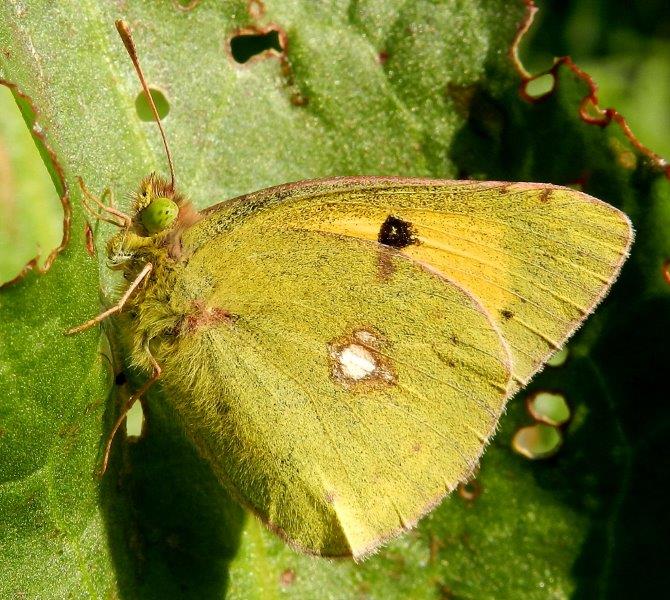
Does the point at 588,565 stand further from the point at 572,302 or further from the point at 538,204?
the point at 538,204

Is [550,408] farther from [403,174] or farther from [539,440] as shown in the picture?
[403,174]

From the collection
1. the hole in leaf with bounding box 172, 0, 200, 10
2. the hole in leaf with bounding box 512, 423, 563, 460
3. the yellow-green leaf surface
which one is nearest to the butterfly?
the yellow-green leaf surface

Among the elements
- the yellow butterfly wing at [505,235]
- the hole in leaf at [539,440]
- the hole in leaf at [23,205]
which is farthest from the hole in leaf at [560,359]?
the hole in leaf at [23,205]

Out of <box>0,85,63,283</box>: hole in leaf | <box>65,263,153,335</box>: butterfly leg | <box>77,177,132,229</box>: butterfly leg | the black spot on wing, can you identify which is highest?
<box>77,177,132,229</box>: butterfly leg

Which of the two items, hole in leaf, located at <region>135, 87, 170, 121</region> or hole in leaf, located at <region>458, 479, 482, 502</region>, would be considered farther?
hole in leaf, located at <region>458, 479, 482, 502</region>

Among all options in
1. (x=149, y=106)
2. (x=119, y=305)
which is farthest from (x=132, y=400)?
(x=149, y=106)

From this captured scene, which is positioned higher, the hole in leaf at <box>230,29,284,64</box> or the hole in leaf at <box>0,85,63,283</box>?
the hole in leaf at <box>230,29,284,64</box>

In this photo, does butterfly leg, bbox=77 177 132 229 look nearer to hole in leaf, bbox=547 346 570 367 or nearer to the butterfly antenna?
the butterfly antenna

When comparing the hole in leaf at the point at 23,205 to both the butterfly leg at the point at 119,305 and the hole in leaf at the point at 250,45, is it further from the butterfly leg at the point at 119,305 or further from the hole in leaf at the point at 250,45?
the butterfly leg at the point at 119,305
